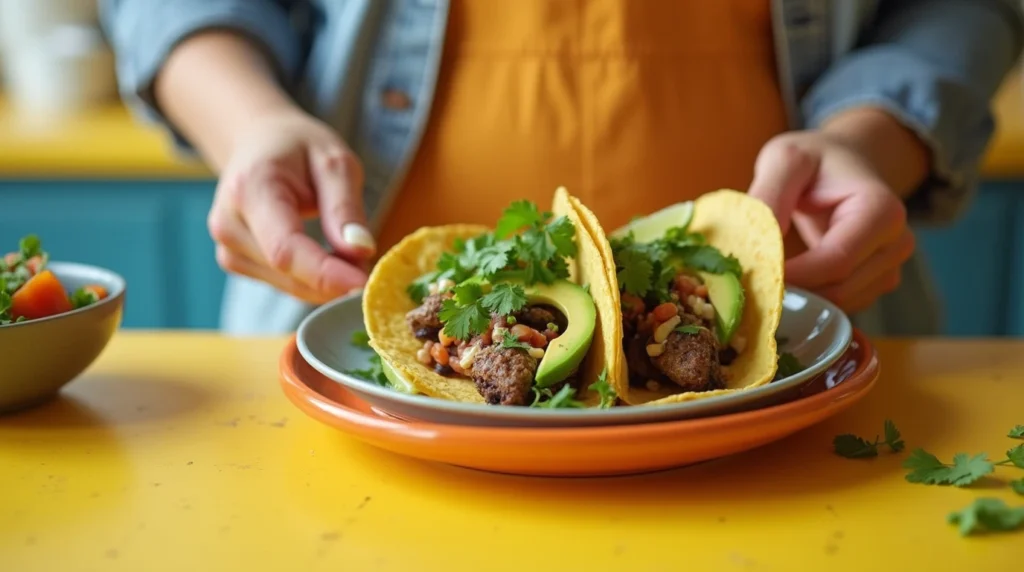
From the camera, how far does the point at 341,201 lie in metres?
1.61

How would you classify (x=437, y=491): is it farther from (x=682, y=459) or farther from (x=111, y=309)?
(x=111, y=309)

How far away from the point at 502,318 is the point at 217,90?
0.96m

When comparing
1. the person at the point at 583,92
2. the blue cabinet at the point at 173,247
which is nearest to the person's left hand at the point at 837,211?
the person at the point at 583,92

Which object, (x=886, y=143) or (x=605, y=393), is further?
(x=886, y=143)

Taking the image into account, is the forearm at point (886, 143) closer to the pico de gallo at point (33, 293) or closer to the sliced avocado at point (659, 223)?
the sliced avocado at point (659, 223)

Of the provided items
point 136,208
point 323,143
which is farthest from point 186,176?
point 323,143

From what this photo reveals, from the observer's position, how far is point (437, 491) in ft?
3.61

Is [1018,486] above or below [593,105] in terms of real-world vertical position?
below

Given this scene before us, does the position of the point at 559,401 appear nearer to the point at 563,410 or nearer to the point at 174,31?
the point at 563,410

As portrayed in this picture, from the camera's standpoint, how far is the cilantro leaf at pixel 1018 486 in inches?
41.0

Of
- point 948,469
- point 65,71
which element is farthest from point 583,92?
point 65,71

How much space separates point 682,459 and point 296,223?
78cm

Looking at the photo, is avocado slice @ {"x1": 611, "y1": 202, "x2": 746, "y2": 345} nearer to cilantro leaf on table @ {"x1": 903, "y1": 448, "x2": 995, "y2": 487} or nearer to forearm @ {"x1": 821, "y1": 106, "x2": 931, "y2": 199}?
cilantro leaf on table @ {"x1": 903, "y1": 448, "x2": 995, "y2": 487}

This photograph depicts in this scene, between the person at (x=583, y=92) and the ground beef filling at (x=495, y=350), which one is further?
the person at (x=583, y=92)
